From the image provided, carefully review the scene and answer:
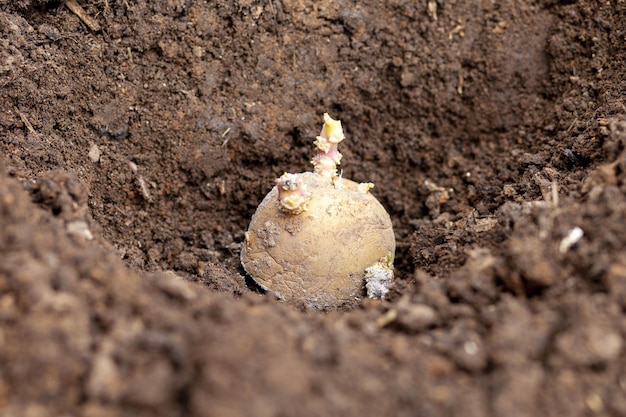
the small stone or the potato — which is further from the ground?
the potato

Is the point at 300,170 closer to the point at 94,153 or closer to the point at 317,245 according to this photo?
the point at 317,245

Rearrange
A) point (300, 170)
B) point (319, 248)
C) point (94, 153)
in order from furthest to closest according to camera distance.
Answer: point (300, 170)
point (94, 153)
point (319, 248)

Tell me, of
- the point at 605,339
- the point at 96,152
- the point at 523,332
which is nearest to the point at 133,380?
the point at 523,332

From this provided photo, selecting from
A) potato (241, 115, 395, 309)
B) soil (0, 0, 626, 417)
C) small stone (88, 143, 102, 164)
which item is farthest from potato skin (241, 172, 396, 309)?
small stone (88, 143, 102, 164)

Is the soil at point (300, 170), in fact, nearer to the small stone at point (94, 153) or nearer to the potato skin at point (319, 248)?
the small stone at point (94, 153)

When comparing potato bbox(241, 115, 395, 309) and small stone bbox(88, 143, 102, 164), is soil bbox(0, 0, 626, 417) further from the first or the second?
potato bbox(241, 115, 395, 309)

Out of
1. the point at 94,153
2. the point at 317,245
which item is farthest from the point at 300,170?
the point at 94,153

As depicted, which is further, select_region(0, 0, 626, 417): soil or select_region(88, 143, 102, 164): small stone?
select_region(88, 143, 102, 164): small stone

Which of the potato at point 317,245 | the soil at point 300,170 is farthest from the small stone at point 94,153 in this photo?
the potato at point 317,245
